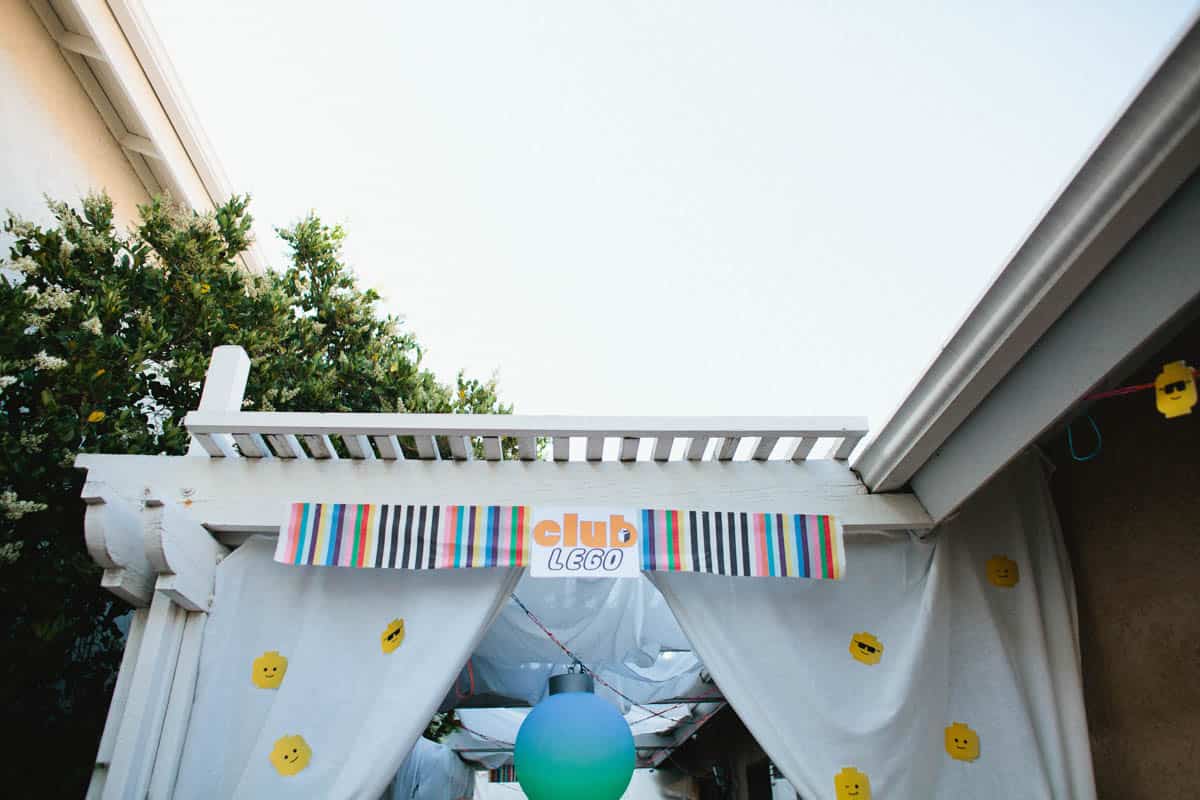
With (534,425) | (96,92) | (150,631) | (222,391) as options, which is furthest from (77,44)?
(534,425)

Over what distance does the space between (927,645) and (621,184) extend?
6.69 metres

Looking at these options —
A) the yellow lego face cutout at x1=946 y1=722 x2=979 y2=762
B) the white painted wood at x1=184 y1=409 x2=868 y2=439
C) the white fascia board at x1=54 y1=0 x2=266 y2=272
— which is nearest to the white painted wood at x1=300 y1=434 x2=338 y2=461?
the white painted wood at x1=184 y1=409 x2=868 y2=439

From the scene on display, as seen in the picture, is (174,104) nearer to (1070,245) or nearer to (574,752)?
(574,752)

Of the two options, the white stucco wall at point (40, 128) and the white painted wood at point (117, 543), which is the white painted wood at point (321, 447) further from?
the white stucco wall at point (40, 128)

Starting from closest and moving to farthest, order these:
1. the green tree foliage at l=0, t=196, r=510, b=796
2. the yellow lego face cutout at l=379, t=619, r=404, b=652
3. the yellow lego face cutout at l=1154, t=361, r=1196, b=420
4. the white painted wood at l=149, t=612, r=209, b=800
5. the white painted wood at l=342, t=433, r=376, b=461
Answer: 1. the yellow lego face cutout at l=1154, t=361, r=1196, b=420
2. the white painted wood at l=149, t=612, r=209, b=800
3. the yellow lego face cutout at l=379, t=619, r=404, b=652
4. the white painted wood at l=342, t=433, r=376, b=461
5. the green tree foliage at l=0, t=196, r=510, b=796

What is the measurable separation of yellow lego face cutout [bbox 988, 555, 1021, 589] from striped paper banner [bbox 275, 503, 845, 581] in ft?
2.05

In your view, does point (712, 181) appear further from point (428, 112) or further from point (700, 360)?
point (428, 112)

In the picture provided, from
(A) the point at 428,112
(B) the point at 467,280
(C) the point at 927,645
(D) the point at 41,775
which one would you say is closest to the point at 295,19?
(A) the point at 428,112

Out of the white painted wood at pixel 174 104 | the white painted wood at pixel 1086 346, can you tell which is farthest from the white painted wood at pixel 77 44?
the white painted wood at pixel 1086 346

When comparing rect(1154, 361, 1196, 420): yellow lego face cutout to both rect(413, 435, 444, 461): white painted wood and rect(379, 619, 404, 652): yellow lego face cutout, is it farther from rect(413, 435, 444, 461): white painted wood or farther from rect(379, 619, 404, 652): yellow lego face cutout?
rect(379, 619, 404, 652): yellow lego face cutout

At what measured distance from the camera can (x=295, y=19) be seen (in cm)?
659

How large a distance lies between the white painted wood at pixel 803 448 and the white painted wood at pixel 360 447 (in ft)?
5.39

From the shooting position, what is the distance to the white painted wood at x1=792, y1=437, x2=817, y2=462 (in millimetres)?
2707

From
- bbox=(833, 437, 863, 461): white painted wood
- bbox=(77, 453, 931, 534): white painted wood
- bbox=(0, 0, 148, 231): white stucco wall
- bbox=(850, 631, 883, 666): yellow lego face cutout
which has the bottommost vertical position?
bbox=(850, 631, 883, 666): yellow lego face cutout
